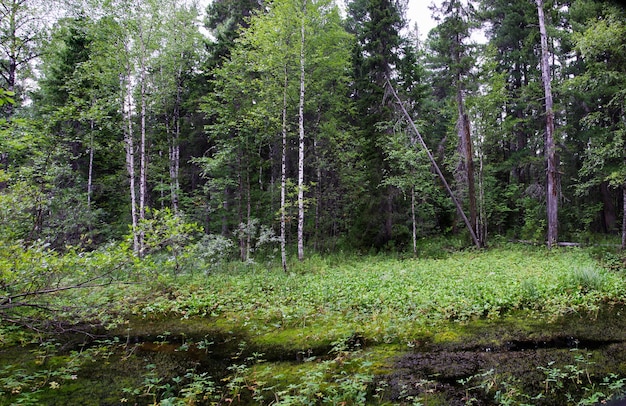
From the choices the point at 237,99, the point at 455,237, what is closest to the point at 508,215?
the point at 455,237

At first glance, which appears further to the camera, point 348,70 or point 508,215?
point 508,215

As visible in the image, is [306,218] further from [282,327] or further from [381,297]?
[282,327]

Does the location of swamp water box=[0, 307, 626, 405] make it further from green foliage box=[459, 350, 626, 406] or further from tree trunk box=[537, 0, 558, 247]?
tree trunk box=[537, 0, 558, 247]

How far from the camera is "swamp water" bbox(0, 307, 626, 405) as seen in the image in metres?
4.32

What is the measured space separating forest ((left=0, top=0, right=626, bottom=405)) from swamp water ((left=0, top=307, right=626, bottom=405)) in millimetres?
45

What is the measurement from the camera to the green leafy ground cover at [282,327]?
4.68 meters

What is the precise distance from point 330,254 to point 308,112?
307 inches

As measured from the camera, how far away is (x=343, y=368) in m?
5.22

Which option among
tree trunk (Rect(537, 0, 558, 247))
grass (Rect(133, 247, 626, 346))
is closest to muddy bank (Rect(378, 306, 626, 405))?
grass (Rect(133, 247, 626, 346))

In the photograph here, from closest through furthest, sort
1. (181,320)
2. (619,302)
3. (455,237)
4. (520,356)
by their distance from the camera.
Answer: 1. (520,356)
2. (619,302)
3. (181,320)
4. (455,237)

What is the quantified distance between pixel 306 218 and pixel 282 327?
14.3 meters

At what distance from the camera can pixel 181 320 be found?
845 centimetres

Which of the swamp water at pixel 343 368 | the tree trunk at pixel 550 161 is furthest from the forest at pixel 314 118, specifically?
the swamp water at pixel 343 368

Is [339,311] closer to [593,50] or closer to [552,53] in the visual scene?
[593,50]
